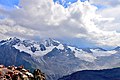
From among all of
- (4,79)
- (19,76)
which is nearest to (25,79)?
(19,76)

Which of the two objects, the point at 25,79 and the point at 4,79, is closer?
the point at 4,79

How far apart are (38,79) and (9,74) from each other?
8784 mm

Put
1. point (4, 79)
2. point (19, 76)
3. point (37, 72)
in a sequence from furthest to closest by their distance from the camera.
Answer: point (37, 72) → point (19, 76) → point (4, 79)

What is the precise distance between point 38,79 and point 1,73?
36.3 feet

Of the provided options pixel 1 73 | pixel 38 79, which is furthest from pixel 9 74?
pixel 38 79

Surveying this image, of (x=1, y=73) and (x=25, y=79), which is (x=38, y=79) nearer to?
(x=25, y=79)

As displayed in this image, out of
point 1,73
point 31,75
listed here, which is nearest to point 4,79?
point 1,73

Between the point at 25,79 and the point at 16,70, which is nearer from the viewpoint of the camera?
the point at 25,79

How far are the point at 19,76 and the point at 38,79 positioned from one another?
251 inches

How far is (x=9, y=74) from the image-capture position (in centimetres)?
8475

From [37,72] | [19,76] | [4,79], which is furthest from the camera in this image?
[37,72]

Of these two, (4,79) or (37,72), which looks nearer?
(4,79)

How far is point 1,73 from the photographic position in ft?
274

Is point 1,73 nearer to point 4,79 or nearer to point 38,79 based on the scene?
point 4,79
